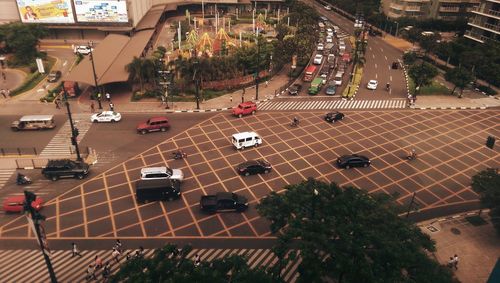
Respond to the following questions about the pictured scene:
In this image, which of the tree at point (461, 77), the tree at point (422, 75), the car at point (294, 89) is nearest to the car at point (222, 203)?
the car at point (294, 89)

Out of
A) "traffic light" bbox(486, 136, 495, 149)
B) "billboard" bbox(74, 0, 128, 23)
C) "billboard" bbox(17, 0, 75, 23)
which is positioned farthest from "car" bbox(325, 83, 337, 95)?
"billboard" bbox(17, 0, 75, 23)

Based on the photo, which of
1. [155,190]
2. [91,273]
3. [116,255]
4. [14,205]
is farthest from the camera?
[155,190]

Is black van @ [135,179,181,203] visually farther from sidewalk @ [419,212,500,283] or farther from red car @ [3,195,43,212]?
sidewalk @ [419,212,500,283]

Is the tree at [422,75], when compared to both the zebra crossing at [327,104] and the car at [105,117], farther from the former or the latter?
the car at [105,117]

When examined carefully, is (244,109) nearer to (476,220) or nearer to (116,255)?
(116,255)

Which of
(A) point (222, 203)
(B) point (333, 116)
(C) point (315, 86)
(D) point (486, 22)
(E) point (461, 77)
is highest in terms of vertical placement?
(D) point (486, 22)

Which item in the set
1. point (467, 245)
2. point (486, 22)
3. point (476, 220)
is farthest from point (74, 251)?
point (486, 22)

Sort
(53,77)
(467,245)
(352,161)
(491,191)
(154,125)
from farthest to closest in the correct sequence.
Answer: (53,77)
(154,125)
(352,161)
(467,245)
(491,191)

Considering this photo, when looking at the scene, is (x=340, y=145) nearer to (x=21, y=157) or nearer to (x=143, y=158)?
(x=143, y=158)

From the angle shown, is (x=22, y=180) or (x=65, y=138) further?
(x=65, y=138)
